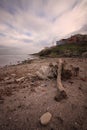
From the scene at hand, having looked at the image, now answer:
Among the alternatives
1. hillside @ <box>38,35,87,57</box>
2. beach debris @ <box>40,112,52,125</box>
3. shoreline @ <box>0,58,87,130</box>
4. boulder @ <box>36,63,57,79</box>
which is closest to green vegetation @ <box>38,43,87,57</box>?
hillside @ <box>38,35,87,57</box>

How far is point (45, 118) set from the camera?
9.02 feet

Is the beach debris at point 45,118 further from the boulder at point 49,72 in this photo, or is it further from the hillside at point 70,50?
the hillside at point 70,50

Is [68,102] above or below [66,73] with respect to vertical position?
below

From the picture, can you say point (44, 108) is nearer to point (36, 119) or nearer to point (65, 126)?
point (36, 119)

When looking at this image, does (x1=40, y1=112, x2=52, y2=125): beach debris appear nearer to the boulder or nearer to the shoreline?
the shoreline

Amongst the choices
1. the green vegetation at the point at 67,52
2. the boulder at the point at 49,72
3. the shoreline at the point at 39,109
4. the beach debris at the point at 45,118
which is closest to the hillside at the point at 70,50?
the green vegetation at the point at 67,52

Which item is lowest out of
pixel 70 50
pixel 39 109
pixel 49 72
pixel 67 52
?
pixel 39 109

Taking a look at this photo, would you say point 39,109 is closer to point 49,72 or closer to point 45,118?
point 45,118

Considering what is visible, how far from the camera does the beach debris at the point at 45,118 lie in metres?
2.62

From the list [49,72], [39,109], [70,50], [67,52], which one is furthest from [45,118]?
[70,50]

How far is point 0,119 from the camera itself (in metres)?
2.83

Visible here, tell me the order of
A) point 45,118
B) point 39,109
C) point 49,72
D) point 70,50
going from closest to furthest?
point 45,118 → point 39,109 → point 49,72 → point 70,50

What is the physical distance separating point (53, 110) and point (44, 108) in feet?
1.19

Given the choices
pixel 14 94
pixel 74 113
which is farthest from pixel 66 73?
pixel 14 94
